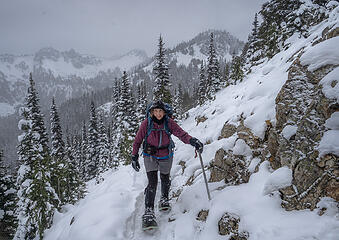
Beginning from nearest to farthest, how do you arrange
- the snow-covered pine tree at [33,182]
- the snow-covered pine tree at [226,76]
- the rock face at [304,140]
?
the rock face at [304,140] < the snow-covered pine tree at [33,182] < the snow-covered pine tree at [226,76]

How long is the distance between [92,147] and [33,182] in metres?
24.6

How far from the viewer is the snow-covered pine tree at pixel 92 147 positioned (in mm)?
32331

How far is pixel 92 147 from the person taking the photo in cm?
3431

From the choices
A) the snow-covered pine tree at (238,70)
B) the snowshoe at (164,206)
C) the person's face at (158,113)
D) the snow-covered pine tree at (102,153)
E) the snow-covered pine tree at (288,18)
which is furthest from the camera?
the snow-covered pine tree at (102,153)

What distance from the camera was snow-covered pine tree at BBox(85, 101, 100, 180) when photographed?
1273 inches

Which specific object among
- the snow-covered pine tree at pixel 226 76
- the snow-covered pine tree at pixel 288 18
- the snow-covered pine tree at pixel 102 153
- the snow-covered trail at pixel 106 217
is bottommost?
the snow-covered pine tree at pixel 102 153

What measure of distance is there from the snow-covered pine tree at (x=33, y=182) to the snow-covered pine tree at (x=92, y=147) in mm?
13108

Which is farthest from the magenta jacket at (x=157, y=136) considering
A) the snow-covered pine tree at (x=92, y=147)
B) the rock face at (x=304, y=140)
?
the snow-covered pine tree at (x=92, y=147)

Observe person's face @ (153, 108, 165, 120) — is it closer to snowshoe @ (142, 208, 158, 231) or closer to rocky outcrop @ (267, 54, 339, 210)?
snowshoe @ (142, 208, 158, 231)

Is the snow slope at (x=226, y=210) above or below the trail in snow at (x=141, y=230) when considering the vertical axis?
above

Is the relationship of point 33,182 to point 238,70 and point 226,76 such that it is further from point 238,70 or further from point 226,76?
point 226,76

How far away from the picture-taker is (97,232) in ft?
13.8

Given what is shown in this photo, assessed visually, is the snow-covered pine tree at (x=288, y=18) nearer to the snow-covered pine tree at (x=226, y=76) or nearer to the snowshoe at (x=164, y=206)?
the snow-covered pine tree at (x=226, y=76)

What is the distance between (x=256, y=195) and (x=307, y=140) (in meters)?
1.33
